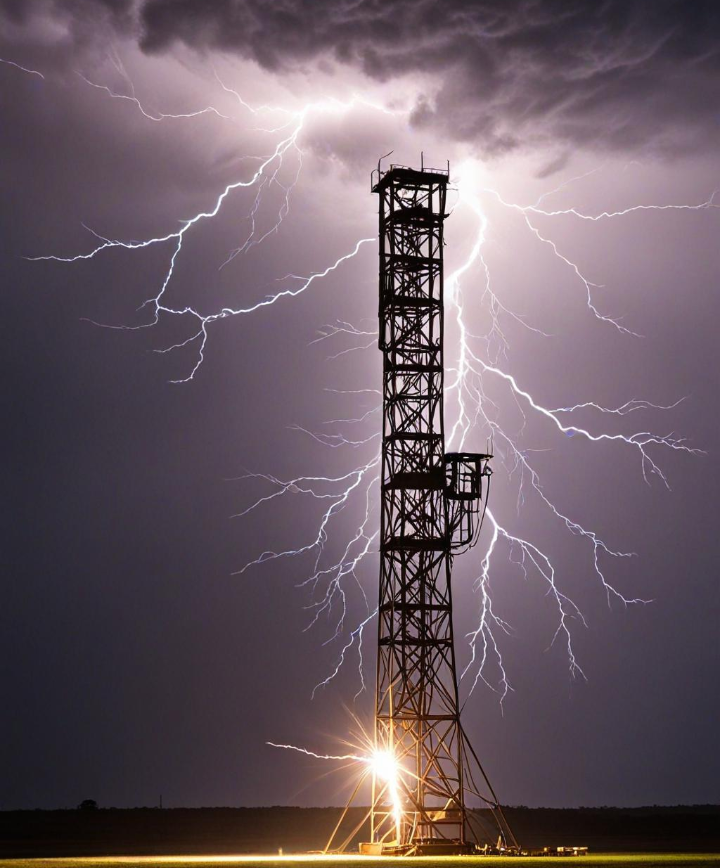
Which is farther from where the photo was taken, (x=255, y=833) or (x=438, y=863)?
(x=255, y=833)

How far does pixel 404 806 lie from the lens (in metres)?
39.0

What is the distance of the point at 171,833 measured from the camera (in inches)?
2896

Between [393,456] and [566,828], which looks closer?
[393,456]

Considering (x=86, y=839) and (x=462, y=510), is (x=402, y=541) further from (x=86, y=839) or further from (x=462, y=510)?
(x=86, y=839)

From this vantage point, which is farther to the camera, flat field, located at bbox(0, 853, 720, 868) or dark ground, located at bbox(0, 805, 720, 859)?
dark ground, located at bbox(0, 805, 720, 859)

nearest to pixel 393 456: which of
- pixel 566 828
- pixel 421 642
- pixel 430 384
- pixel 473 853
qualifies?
pixel 430 384

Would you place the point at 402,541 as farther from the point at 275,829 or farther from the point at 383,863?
the point at 275,829

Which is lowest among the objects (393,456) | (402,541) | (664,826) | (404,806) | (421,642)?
(664,826)

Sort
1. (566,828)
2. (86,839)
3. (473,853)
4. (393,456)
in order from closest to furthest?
(473,853)
(393,456)
(86,839)
(566,828)

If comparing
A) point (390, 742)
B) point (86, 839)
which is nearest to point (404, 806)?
point (390, 742)

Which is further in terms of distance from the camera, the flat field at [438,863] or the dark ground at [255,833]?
the dark ground at [255,833]

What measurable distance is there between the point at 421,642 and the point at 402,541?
9.79ft

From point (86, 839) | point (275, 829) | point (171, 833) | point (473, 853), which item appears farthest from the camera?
point (275, 829)

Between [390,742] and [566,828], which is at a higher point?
[390,742]
